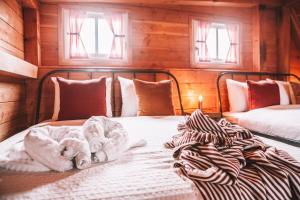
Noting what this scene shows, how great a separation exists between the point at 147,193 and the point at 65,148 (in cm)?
37

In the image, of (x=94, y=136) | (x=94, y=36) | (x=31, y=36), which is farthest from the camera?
(x=94, y=36)

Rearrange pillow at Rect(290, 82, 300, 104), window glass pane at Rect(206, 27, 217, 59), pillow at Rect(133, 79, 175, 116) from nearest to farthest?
pillow at Rect(133, 79, 175, 116) < pillow at Rect(290, 82, 300, 104) < window glass pane at Rect(206, 27, 217, 59)

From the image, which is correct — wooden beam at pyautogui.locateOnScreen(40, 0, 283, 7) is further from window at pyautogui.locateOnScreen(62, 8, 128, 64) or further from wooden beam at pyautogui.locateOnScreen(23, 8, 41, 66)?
wooden beam at pyautogui.locateOnScreen(23, 8, 41, 66)

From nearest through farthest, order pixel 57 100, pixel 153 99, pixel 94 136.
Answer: pixel 94 136, pixel 57 100, pixel 153 99

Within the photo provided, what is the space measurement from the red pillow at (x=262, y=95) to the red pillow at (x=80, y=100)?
179cm

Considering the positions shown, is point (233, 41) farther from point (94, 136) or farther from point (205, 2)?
point (94, 136)

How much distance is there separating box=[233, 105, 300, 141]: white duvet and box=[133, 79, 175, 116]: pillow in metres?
0.80

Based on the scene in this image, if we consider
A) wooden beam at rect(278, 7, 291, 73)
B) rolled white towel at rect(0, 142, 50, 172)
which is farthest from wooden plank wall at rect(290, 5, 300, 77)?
rolled white towel at rect(0, 142, 50, 172)

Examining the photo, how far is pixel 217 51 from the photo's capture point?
11.1 ft

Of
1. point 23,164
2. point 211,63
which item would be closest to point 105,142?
point 23,164

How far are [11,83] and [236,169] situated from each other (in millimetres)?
2139

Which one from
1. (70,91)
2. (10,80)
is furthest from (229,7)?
(10,80)

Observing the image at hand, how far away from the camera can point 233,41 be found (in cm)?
341

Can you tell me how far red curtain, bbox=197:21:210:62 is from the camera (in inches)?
126
